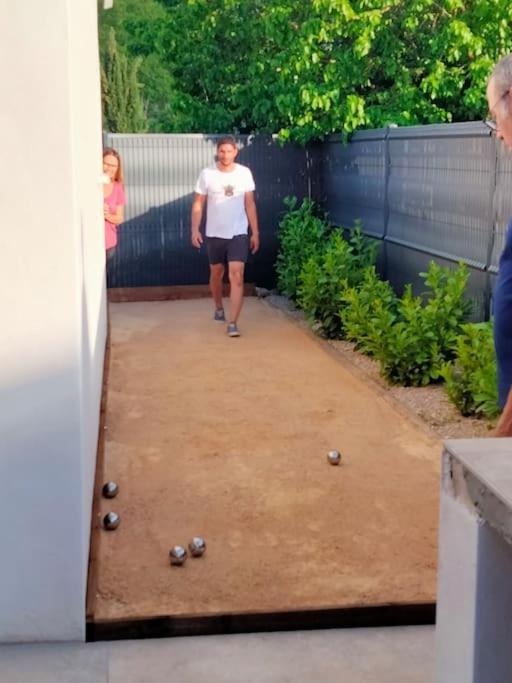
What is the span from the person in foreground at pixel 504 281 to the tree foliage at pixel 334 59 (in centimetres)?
928

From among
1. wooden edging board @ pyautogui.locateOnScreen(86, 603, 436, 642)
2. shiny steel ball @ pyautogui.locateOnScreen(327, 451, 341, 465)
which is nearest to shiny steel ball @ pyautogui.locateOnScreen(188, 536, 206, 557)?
wooden edging board @ pyautogui.locateOnScreen(86, 603, 436, 642)

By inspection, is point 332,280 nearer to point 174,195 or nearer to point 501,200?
point 501,200

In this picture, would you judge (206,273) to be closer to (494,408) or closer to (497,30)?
(497,30)

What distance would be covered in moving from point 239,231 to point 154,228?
340 cm

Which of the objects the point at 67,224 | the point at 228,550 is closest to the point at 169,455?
the point at 228,550

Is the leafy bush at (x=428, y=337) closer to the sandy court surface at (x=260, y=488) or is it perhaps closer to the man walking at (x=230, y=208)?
the sandy court surface at (x=260, y=488)

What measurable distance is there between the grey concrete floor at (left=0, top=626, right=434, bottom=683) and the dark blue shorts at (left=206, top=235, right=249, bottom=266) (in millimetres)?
6789

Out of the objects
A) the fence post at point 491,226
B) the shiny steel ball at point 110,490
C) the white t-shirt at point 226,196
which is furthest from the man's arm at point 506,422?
the white t-shirt at point 226,196

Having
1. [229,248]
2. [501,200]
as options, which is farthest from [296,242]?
[501,200]

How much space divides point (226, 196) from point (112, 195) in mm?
1177

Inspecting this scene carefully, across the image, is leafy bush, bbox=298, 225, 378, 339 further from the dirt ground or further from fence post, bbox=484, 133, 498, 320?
fence post, bbox=484, 133, 498, 320

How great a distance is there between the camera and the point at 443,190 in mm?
8891

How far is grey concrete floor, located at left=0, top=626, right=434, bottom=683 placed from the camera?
140 inches

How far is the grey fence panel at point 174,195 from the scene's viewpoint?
13352 mm
